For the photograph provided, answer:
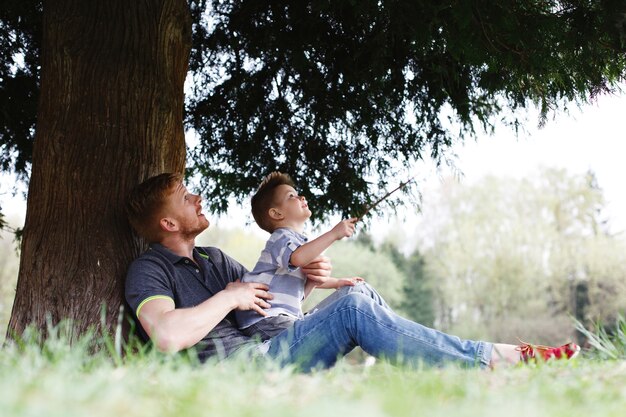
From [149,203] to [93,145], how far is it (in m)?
0.44

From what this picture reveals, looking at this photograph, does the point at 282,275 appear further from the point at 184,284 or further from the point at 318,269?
the point at 184,284

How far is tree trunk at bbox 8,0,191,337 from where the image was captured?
10.6 feet

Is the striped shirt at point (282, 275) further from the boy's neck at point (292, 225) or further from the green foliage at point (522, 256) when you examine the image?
the green foliage at point (522, 256)

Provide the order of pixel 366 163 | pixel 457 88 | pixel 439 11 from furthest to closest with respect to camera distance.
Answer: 1. pixel 366 163
2. pixel 457 88
3. pixel 439 11

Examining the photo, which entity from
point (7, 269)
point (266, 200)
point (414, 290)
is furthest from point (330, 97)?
point (414, 290)

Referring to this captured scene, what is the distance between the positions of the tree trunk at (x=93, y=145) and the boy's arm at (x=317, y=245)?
793mm

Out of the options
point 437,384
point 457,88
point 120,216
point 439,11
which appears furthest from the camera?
point 457,88

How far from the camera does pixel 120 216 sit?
3.36 meters

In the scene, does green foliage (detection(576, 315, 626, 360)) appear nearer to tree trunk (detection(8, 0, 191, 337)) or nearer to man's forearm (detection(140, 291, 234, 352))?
man's forearm (detection(140, 291, 234, 352))

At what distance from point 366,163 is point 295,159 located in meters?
0.57

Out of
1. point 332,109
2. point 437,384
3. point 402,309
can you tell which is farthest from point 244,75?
point 402,309

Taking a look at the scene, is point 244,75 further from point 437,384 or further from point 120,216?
point 437,384

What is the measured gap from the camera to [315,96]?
5.38 meters

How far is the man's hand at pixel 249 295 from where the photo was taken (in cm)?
304
